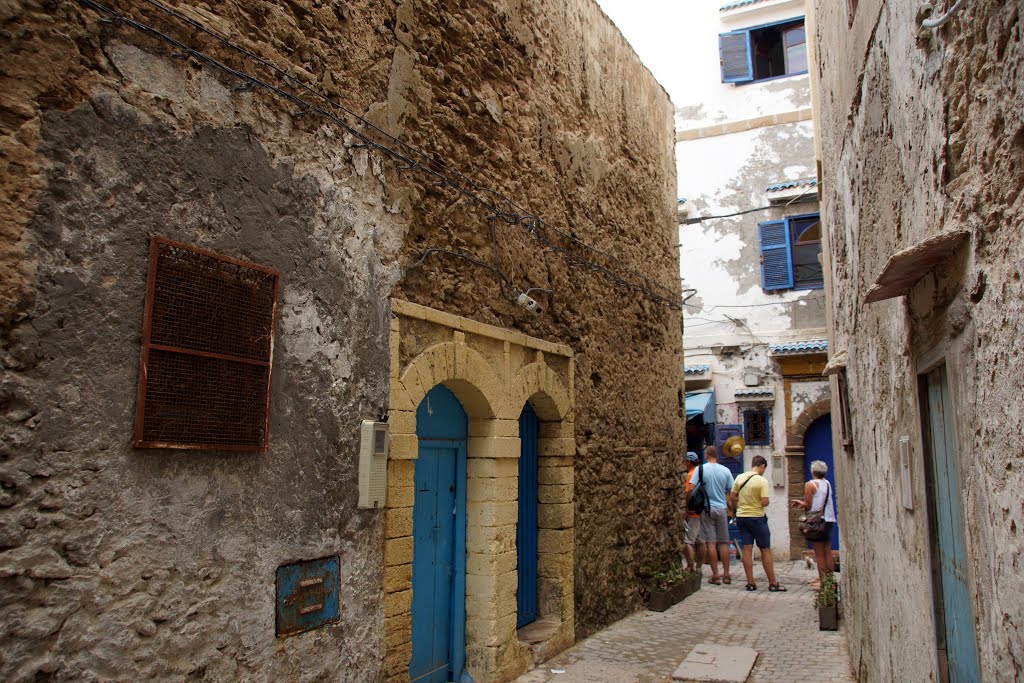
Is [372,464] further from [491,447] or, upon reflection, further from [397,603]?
[491,447]

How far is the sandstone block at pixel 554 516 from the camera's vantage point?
6.66 metres

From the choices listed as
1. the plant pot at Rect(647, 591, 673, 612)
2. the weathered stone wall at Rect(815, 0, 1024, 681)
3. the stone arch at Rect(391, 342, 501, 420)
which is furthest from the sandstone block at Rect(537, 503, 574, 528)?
the weathered stone wall at Rect(815, 0, 1024, 681)

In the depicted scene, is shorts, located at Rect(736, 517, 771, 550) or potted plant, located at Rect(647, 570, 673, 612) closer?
potted plant, located at Rect(647, 570, 673, 612)

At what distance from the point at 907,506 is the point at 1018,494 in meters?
1.64

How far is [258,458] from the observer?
3.87 m

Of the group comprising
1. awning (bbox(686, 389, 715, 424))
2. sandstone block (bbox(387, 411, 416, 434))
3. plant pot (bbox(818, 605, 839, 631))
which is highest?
awning (bbox(686, 389, 715, 424))

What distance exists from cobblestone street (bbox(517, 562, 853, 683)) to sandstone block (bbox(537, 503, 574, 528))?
1011 mm

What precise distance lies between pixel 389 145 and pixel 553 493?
10.6 ft

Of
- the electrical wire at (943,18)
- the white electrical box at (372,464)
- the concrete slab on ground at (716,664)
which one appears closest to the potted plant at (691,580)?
the concrete slab on ground at (716,664)

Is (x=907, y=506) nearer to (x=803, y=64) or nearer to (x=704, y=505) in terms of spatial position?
(x=704, y=505)

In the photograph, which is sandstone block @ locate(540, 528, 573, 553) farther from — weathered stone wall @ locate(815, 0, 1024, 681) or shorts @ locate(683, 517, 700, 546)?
shorts @ locate(683, 517, 700, 546)

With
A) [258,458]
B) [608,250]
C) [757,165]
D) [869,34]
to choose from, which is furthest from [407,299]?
[757,165]

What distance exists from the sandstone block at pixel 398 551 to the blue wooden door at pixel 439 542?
46 centimetres

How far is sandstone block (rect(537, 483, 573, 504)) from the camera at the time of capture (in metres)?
6.70
